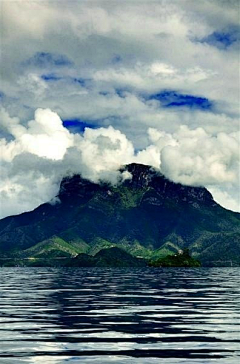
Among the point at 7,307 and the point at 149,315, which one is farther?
the point at 7,307

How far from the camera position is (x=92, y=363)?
104 ft

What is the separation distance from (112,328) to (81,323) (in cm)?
493

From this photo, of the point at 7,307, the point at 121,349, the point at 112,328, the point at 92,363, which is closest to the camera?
the point at 92,363

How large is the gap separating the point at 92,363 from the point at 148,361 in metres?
3.12

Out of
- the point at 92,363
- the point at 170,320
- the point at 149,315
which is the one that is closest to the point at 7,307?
the point at 149,315

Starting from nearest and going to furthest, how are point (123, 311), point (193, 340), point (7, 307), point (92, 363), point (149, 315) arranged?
point (92, 363) → point (193, 340) → point (149, 315) → point (123, 311) → point (7, 307)

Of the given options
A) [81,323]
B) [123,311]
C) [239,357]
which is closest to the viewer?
[239,357]

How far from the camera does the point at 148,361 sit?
32250mm

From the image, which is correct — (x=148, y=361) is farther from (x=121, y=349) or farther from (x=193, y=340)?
(x=193, y=340)

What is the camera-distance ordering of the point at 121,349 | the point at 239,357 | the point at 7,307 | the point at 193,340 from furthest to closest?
the point at 7,307
the point at 193,340
the point at 121,349
the point at 239,357

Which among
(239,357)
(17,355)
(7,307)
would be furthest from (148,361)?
(7,307)

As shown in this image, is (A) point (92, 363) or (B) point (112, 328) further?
(B) point (112, 328)

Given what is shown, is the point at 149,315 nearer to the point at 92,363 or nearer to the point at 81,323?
the point at 81,323

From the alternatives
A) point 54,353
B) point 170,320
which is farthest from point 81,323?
point 54,353
